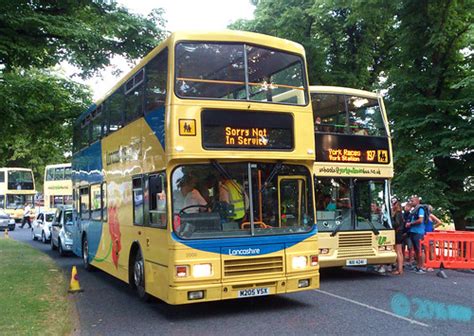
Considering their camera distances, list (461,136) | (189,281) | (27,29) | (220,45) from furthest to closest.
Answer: (461,136), (27,29), (220,45), (189,281)

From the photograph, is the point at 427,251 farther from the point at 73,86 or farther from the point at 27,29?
the point at 73,86

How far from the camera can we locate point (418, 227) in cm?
1258

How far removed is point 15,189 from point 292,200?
Result: 4046 cm

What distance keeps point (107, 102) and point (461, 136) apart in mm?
10988

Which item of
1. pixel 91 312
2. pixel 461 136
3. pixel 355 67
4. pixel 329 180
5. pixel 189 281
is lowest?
pixel 91 312

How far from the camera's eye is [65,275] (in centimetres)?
1314

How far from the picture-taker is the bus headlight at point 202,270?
7.59m

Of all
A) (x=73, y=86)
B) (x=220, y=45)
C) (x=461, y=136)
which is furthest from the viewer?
(x=73, y=86)

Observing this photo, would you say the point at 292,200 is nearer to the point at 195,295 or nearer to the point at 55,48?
the point at 195,295

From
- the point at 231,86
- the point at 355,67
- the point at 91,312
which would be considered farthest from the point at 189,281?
the point at 355,67

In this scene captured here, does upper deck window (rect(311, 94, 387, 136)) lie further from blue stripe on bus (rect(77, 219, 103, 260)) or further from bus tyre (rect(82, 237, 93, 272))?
bus tyre (rect(82, 237, 93, 272))

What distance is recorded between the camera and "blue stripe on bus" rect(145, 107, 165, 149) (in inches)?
316

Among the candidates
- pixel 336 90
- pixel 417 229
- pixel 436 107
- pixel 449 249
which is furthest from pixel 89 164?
pixel 436 107

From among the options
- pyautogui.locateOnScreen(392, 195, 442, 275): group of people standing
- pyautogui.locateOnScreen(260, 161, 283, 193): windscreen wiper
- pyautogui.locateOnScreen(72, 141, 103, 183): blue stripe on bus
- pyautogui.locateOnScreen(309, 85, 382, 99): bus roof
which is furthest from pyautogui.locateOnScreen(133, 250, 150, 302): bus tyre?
pyautogui.locateOnScreen(392, 195, 442, 275): group of people standing
